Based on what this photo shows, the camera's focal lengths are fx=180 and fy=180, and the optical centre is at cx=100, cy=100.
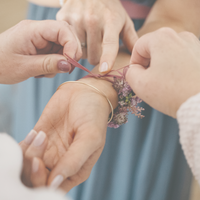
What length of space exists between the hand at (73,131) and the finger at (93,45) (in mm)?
265

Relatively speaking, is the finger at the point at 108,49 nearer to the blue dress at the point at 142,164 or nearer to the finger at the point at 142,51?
the finger at the point at 142,51

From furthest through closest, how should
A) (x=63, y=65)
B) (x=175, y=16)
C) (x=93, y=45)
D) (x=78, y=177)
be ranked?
(x=175, y=16)
(x=93, y=45)
(x=63, y=65)
(x=78, y=177)

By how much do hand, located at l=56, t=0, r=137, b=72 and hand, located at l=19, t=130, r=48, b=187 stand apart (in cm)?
48

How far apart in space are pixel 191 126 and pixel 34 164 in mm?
348

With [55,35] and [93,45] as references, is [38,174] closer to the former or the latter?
[55,35]

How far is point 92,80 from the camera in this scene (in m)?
0.78

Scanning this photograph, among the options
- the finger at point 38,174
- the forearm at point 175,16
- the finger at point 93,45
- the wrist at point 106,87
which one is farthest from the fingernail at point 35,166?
the forearm at point 175,16

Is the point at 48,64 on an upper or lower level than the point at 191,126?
lower

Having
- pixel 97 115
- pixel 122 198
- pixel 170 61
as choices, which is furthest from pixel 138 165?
pixel 170 61

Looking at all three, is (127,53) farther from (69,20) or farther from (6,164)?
(6,164)

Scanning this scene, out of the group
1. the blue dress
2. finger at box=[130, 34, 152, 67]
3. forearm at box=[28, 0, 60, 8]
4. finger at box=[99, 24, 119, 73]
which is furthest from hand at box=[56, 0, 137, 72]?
the blue dress

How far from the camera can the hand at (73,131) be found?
415 mm

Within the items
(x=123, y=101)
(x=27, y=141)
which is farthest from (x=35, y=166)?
(x=123, y=101)

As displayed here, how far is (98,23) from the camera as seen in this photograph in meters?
0.84
